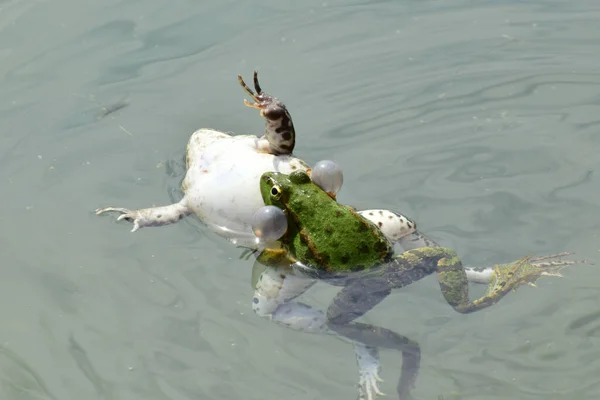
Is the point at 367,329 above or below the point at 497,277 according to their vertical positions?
above

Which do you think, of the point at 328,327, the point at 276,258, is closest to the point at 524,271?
the point at 328,327

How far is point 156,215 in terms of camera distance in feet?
15.1

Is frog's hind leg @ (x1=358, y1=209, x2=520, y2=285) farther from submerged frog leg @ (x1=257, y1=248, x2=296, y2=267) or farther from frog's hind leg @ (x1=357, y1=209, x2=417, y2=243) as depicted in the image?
submerged frog leg @ (x1=257, y1=248, x2=296, y2=267)

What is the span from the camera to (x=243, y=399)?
13.1 feet

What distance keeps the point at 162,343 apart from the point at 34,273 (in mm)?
965

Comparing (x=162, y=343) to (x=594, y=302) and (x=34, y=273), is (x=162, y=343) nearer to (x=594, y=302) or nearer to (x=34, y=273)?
(x=34, y=273)

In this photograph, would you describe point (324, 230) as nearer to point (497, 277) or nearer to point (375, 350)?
point (375, 350)

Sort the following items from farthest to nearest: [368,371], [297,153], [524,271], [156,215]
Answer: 1. [297,153]
2. [156,215]
3. [524,271]
4. [368,371]

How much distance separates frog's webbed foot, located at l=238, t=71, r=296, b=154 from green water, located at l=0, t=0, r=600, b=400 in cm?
60

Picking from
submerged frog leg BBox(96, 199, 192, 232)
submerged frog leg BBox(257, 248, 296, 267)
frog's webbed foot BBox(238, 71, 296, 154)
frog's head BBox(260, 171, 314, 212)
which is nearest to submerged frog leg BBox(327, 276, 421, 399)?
submerged frog leg BBox(257, 248, 296, 267)

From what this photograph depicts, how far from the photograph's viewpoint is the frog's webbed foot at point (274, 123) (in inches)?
176

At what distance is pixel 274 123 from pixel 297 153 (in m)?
0.82

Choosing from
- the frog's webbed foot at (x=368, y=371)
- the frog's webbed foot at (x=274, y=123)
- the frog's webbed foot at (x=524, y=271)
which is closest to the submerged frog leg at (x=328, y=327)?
the frog's webbed foot at (x=368, y=371)

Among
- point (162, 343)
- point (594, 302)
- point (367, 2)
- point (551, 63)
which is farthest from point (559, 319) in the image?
point (367, 2)
